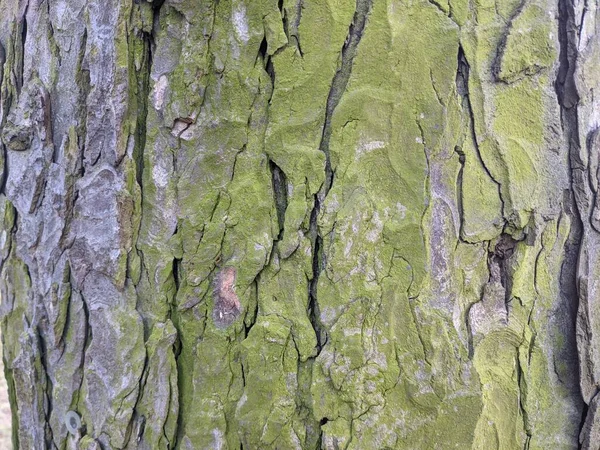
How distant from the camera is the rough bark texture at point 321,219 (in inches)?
30.5

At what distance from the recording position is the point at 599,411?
2.87 feet

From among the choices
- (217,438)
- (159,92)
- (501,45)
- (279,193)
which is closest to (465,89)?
(501,45)

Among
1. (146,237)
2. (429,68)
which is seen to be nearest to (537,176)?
(429,68)

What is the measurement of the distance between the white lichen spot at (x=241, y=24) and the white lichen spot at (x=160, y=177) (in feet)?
0.78

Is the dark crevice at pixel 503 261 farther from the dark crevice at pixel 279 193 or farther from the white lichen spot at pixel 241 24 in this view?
the white lichen spot at pixel 241 24

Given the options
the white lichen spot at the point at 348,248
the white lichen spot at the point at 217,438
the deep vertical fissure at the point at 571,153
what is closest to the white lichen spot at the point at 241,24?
the white lichen spot at the point at 348,248

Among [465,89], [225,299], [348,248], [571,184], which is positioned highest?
[465,89]

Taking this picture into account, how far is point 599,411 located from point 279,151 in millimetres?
694

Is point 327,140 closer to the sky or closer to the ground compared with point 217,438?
closer to the sky

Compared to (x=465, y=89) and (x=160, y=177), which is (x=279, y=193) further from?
(x=465, y=89)

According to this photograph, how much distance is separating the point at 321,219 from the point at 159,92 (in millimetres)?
326

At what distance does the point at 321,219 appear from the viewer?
2.56 feet

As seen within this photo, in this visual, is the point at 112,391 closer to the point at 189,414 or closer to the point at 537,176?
the point at 189,414

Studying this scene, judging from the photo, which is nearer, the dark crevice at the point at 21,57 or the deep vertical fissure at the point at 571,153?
the deep vertical fissure at the point at 571,153
